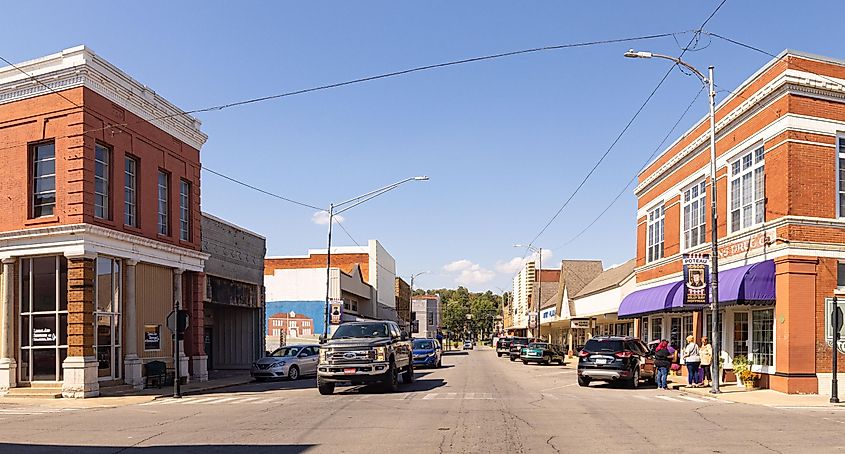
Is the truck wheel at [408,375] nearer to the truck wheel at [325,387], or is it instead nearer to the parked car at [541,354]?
the truck wheel at [325,387]

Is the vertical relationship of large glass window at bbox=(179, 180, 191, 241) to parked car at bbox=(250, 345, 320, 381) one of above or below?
above

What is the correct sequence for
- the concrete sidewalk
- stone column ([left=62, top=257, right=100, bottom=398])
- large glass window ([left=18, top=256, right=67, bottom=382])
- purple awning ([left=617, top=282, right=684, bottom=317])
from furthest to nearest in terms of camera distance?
1. purple awning ([left=617, top=282, right=684, bottom=317])
2. large glass window ([left=18, top=256, right=67, bottom=382])
3. stone column ([left=62, top=257, right=100, bottom=398])
4. the concrete sidewalk

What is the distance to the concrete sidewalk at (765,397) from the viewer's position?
20094mm

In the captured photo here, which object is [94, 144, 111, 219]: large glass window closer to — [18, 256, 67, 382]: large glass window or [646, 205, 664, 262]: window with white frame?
[18, 256, 67, 382]: large glass window

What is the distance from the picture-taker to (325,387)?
22.6 m

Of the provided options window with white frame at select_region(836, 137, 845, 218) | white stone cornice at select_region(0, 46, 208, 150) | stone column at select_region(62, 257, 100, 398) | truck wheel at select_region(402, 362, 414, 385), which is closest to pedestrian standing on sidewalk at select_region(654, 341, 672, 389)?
window with white frame at select_region(836, 137, 845, 218)

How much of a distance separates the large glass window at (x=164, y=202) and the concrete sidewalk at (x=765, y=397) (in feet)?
62.1

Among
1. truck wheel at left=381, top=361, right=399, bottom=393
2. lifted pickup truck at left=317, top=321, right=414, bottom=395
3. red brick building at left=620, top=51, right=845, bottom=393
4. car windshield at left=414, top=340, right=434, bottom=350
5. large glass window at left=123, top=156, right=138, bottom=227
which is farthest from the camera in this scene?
car windshield at left=414, top=340, right=434, bottom=350

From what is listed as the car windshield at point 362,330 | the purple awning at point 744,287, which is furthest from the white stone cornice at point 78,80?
the purple awning at point 744,287

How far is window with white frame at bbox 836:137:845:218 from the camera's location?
2384cm

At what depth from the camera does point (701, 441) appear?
41.3 feet

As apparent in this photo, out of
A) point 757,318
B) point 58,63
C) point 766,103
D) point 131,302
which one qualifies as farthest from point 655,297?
point 58,63

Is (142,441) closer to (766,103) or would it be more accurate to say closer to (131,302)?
(131,302)

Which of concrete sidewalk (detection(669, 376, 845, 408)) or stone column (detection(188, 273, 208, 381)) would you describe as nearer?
concrete sidewalk (detection(669, 376, 845, 408))
